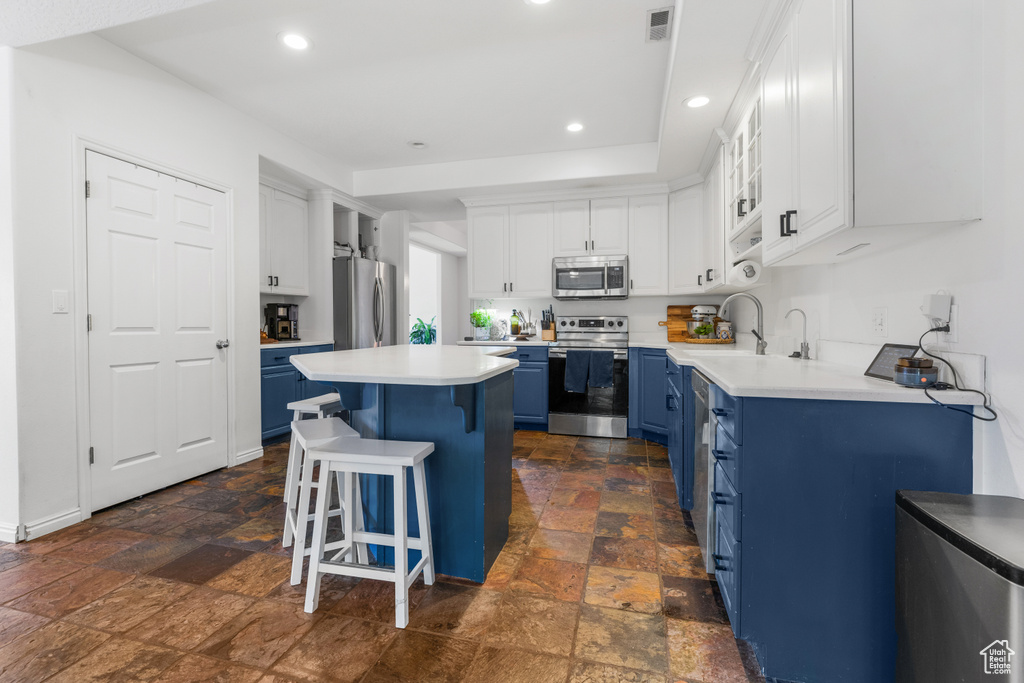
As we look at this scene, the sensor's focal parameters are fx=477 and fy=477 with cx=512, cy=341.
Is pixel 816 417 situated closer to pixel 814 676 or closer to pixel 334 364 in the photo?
pixel 814 676

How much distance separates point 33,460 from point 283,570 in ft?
4.70

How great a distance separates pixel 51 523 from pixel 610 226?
14.7 ft

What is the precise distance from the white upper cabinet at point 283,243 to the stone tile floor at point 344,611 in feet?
7.46

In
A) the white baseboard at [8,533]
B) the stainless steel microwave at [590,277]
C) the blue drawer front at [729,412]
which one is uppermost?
the stainless steel microwave at [590,277]

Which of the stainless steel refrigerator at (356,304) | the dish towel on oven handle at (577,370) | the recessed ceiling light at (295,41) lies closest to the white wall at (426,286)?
the stainless steel refrigerator at (356,304)

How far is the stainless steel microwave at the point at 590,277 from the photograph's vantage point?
Answer: 4602 mm

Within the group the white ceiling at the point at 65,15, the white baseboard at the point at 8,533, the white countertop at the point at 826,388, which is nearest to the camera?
the white countertop at the point at 826,388

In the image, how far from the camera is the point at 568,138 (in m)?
4.05

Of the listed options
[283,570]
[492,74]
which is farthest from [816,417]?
[492,74]

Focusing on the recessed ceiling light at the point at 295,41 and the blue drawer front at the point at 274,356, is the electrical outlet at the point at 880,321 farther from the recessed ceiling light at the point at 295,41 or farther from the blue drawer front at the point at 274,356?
the blue drawer front at the point at 274,356

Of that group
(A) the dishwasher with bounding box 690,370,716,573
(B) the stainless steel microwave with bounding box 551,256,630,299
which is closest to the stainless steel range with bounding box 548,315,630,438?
(B) the stainless steel microwave with bounding box 551,256,630,299

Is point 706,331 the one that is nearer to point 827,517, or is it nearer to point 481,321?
point 481,321

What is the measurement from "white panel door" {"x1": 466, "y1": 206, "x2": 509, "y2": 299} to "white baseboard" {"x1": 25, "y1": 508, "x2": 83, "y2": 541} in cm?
347

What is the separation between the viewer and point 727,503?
160 cm
